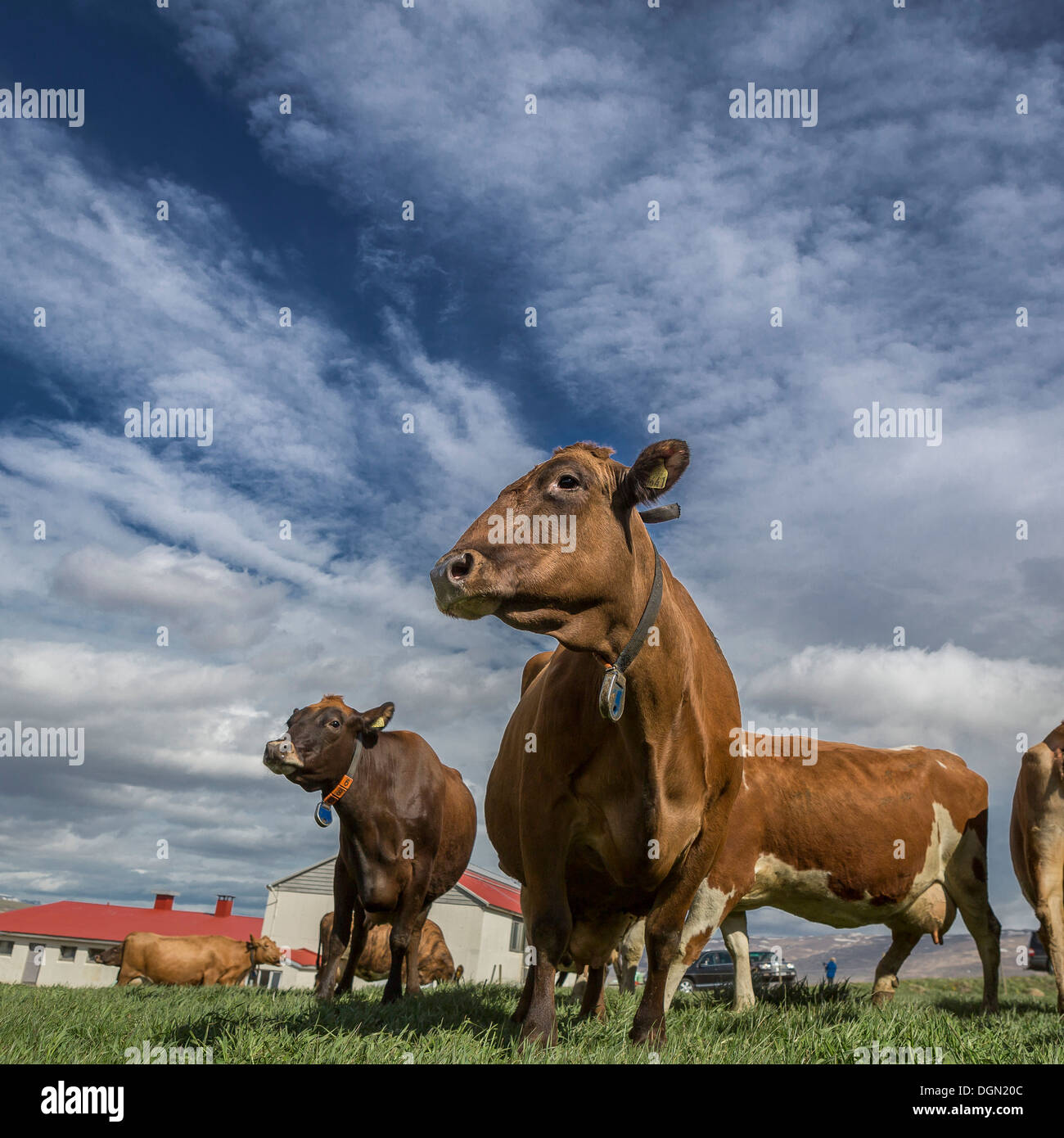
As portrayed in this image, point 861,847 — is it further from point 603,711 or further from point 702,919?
point 603,711

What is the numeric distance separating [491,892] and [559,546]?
3947 centimetres

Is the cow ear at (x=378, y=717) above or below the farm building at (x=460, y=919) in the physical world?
above

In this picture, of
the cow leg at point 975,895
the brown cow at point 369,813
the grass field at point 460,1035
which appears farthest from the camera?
the cow leg at point 975,895

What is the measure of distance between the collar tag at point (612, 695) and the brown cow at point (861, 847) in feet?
14.2

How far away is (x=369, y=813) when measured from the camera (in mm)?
9039

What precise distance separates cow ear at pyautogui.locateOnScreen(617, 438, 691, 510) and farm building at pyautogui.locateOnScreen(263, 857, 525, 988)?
32321 mm

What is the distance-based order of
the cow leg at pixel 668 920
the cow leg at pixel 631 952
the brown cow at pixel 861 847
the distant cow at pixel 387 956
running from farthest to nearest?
the distant cow at pixel 387 956, the cow leg at pixel 631 952, the brown cow at pixel 861 847, the cow leg at pixel 668 920

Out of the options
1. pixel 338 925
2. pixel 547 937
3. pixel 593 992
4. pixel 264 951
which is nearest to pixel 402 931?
pixel 338 925

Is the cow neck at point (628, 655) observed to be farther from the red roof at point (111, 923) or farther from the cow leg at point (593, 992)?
the red roof at point (111, 923)

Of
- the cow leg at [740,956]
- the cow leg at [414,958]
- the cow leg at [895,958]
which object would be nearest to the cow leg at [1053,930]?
the cow leg at [895,958]

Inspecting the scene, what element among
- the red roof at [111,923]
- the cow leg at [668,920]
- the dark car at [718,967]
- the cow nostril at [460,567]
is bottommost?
the red roof at [111,923]

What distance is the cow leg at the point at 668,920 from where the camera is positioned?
4.59 m

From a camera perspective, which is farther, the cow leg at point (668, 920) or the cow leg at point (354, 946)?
the cow leg at point (354, 946)
